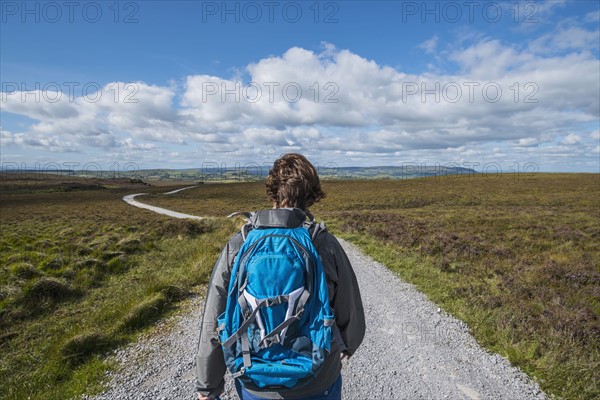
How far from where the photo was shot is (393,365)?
4594 mm

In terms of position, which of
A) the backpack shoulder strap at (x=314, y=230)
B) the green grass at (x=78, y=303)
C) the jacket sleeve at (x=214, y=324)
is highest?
the backpack shoulder strap at (x=314, y=230)

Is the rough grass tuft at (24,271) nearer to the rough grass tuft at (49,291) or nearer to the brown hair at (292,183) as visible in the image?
the rough grass tuft at (49,291)

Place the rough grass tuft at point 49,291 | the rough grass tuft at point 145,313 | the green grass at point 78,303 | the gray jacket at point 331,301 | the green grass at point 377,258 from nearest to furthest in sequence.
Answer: the gray jacket at point 331,301, the green grass at point 78,303, the green grass at point 377,258, the rough grass tuft at point 145,313, the rough grass tuft at point 49,291

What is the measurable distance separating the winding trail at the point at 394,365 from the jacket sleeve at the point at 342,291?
2.30 metres

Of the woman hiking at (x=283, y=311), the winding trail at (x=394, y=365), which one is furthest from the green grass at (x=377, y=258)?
the woman hiking at (x=283, y=311)

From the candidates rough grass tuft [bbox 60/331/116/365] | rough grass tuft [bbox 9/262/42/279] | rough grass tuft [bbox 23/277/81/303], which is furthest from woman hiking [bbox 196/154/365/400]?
rough grass tuft [bbox 9/262/42/279]

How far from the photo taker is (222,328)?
1.95 meters

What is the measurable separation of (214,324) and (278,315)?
53 cm

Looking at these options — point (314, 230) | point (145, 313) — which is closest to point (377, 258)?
point (145, 313)

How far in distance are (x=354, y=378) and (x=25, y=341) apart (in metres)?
5.93

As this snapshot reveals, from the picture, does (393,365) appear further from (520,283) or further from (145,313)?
(520,283)

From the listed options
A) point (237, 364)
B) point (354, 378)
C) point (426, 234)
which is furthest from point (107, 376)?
point (426, 234)

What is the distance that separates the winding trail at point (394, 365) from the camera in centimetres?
402

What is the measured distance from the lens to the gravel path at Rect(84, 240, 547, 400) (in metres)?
4.02
